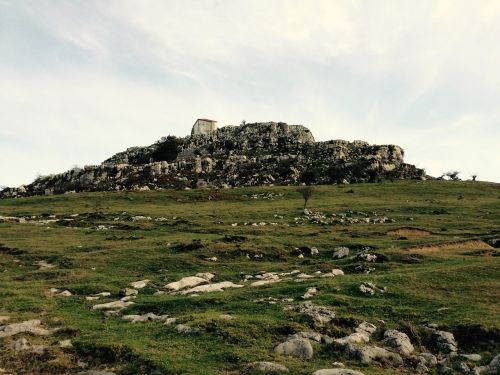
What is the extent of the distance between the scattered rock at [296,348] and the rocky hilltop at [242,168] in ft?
289

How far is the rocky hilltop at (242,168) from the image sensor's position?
360ft

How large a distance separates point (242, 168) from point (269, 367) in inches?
4243

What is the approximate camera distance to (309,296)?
21.2 meters

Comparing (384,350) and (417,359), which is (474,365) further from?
(384,350)

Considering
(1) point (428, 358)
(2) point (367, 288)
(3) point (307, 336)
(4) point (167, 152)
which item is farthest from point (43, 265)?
(4) point (167, 152)

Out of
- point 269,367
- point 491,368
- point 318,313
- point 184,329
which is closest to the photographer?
point 269,367

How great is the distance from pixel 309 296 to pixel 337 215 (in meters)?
42.6

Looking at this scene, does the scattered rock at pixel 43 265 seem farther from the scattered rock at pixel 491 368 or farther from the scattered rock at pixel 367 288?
the scattered rock at pixel 491 368

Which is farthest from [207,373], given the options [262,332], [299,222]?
[299,222]

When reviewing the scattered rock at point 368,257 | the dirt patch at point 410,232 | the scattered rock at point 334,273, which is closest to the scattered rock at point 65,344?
the scattered rock at point 334,273

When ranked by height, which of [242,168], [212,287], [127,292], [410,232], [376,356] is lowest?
[376,356]

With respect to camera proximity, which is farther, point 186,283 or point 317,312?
point 186,283

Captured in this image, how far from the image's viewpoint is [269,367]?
13711 millimetres

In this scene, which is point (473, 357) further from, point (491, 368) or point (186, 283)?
point (186, 283)
